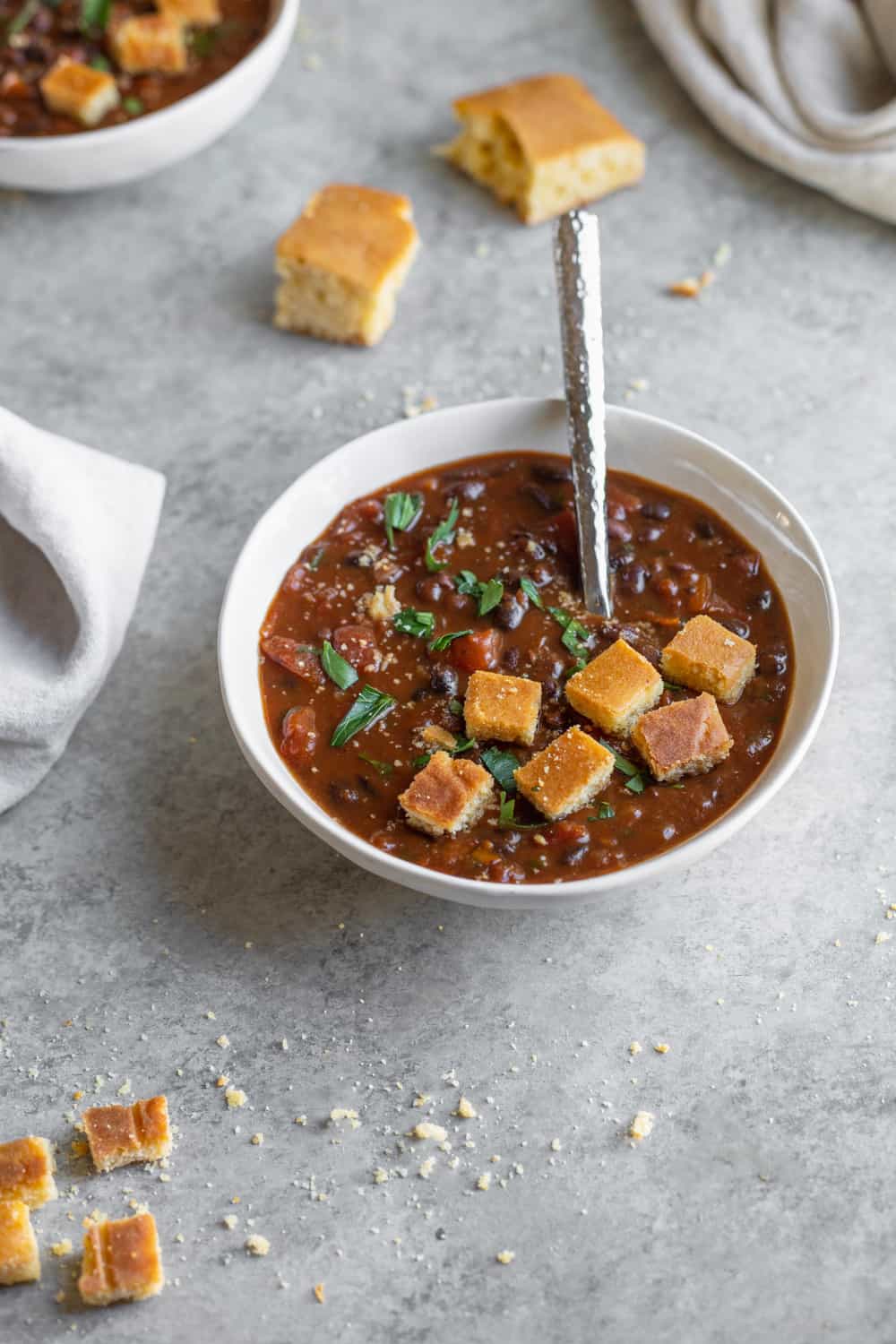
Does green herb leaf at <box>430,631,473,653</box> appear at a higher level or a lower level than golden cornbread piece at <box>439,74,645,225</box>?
lower

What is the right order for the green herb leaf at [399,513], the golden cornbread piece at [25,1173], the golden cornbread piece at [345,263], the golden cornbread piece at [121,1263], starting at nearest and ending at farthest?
the golden cornbread piece at [121,1263] → the golden cornbread piece at [25,1173] → the green herb leaf at [399,513] → the golden cornbread piece at [345,263]

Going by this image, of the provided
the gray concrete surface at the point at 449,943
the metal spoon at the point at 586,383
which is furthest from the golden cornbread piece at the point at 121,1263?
the metal spoon at the point at 586,383

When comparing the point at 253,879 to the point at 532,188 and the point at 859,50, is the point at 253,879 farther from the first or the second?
the point at 859,50

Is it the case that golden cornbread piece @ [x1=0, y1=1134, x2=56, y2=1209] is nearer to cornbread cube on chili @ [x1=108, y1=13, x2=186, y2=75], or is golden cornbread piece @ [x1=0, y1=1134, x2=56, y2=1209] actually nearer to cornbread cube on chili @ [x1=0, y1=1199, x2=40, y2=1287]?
cornbread cube on chili @ [x1=0, y1=1199, x2=40, y2=1287]

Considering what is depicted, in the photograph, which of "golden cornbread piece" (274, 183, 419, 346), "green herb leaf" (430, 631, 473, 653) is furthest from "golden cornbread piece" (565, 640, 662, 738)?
"golden cornbread piece" (274, 183, 419, 346)

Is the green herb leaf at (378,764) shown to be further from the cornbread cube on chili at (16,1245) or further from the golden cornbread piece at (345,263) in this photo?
the golden cornbread piece at (345,263)

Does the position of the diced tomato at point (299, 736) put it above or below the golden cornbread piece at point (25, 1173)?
above

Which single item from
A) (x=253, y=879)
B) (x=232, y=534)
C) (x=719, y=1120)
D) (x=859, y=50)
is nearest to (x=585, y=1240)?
(x=719, y=1120)
